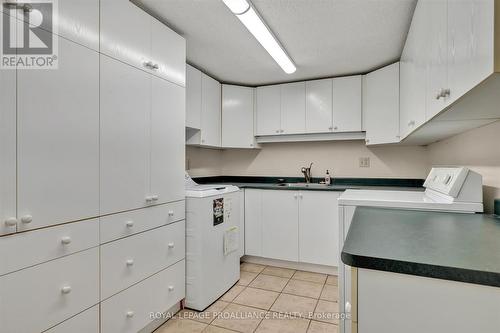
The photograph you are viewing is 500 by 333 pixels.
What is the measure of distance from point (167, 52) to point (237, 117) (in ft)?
4.96

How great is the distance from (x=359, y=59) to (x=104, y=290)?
283 centimetres

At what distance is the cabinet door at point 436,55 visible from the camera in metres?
1.06

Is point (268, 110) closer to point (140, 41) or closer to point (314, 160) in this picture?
point (314, 160)

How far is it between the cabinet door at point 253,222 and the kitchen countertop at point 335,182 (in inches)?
4.7

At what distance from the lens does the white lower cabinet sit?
2.75 metres

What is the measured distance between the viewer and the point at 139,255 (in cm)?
169

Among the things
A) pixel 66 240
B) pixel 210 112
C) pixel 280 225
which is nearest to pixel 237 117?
pixel 210 112

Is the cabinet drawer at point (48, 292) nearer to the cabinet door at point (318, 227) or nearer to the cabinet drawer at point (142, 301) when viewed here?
the cabinet drawer at point (142, 301)

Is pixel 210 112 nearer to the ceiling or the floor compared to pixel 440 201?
nearer to the ceiling

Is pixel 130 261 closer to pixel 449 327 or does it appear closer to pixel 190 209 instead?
pixel 190 209

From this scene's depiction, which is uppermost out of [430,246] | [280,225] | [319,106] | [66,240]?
[319,106]

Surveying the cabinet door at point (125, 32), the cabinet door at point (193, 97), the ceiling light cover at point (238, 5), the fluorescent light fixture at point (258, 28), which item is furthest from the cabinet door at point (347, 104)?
the cabinet door at point (125, 32)

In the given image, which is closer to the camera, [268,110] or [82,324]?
[82,324]

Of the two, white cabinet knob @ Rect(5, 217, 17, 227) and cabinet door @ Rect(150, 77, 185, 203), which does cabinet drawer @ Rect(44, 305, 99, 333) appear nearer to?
white cabinet knob @ Rect(5, 217, 17, 227)
